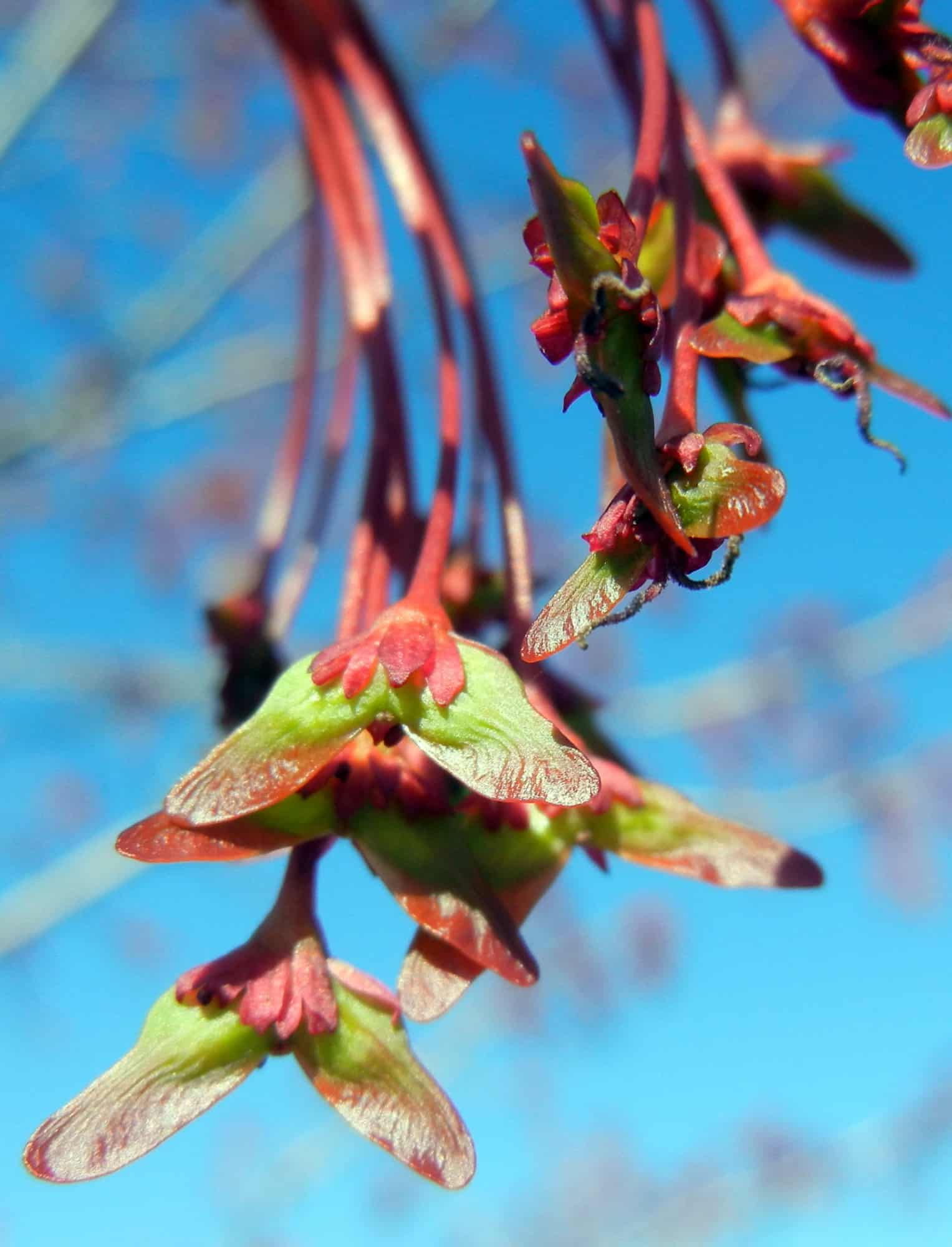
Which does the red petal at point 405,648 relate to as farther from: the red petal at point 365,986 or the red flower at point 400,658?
the red petal at point 365,986

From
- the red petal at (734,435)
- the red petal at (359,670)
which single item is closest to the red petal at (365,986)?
the red petal at (359,670)

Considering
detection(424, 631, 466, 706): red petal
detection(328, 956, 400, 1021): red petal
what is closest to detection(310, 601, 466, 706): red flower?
detection(424, 631, 466, 706): red petal

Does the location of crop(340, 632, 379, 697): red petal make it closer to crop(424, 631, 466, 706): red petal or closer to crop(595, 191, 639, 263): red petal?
crop(424, 631, 466, 706): red petal

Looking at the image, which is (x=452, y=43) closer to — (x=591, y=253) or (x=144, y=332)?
(x=144, y=332)

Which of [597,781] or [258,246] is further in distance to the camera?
[258,246]

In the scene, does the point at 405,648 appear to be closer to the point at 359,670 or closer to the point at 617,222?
the point at 359,670

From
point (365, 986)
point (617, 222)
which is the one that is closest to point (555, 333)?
point (617, 222)

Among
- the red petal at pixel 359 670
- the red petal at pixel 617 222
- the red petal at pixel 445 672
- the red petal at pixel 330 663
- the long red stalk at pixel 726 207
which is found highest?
the red petal at pixel 617 222

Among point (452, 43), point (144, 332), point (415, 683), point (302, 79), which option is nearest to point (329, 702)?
point (415, 683)

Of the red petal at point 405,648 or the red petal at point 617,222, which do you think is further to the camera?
the red petal at point 405,648

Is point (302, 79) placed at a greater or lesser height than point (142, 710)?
greater

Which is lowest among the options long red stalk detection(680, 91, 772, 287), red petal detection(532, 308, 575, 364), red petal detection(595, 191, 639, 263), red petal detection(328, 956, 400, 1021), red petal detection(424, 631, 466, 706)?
red petal detection(328, 956, 400, 1021)
